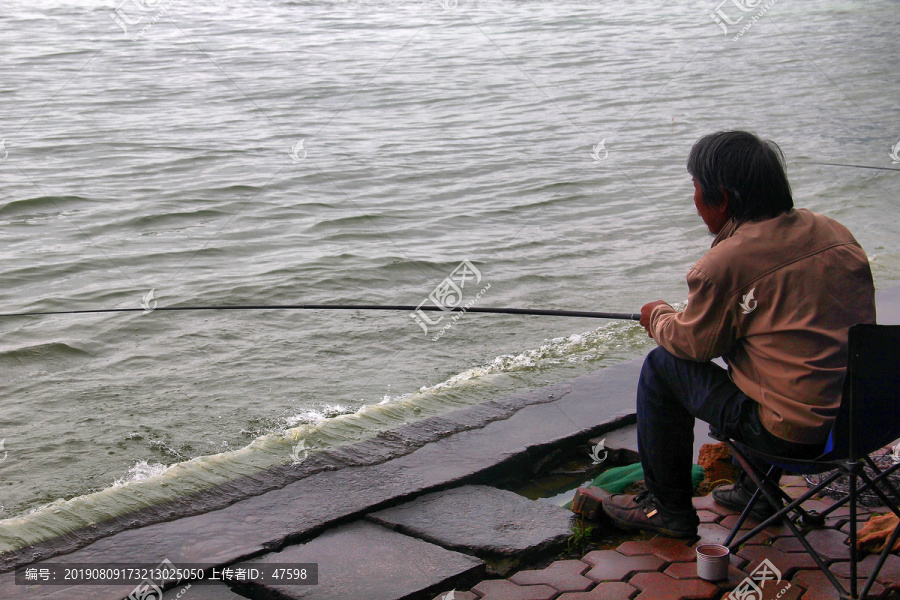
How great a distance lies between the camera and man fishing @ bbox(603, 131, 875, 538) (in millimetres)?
2527

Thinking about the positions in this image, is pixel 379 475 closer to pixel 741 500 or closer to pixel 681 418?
pixel 681 418

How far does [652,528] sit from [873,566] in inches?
26.7

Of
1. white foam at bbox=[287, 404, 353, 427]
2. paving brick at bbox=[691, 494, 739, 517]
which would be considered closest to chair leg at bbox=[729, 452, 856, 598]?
paving brick at bbox=[691, 494, 739, 517]

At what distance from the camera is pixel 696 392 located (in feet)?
9.12

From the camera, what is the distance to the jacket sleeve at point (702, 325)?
8.47 feet

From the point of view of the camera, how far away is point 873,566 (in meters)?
2.73

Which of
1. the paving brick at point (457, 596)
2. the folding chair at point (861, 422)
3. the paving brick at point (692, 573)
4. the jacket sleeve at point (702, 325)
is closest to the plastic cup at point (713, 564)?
the paving brick at point (692, 573)

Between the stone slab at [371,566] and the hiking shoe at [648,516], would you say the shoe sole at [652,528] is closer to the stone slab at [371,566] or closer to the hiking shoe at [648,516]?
the hiking shoe at [648,516]

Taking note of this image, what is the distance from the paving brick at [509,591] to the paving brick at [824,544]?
0.80m

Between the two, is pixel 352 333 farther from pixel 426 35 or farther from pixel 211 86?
pixel 426 35

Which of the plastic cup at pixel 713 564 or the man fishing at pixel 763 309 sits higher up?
the man fishing at pixel 763 309

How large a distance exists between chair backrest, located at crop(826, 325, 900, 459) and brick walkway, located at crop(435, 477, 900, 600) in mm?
454

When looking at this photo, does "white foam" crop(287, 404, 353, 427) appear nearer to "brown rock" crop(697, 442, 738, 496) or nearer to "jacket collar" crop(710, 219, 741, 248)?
"brown rock" crop(697, 442, 738, 496)

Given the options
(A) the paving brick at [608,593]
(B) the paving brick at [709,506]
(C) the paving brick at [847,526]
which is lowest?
(B) the paving brick at [709,506]
